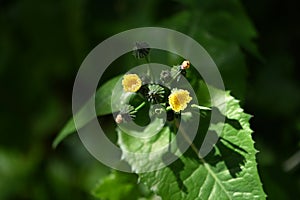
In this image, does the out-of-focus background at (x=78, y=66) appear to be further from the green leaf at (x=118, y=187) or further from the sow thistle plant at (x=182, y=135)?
the green leaf at (x=118, y=187)

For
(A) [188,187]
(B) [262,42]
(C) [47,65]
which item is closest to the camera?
(A) [188,187]

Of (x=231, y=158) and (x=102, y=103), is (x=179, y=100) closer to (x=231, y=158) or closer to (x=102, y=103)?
(x=231, y=158)

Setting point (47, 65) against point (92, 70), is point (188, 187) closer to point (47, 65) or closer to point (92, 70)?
point (92, 70)

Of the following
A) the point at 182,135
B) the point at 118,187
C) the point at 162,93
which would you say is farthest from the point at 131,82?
the point at 118,187

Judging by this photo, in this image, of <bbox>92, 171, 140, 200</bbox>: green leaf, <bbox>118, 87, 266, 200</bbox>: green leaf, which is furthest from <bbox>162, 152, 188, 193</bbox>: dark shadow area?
<bbox>92, 171, 140, 200</bbox>: green leaf

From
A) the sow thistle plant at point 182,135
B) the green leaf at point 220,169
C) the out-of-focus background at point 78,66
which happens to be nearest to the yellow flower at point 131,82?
the sow thistle plant at point 182,135

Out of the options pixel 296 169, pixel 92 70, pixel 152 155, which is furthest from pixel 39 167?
pixel 152 155
